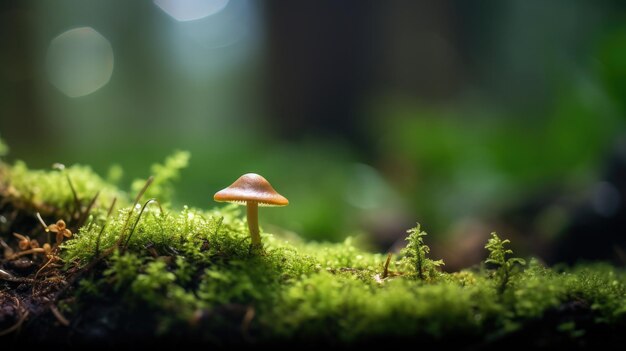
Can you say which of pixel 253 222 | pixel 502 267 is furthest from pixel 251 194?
pixel 502 267

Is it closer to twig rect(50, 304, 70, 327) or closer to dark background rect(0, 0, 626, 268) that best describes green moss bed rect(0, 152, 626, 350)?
twig rect(50, 304, 70, 327)

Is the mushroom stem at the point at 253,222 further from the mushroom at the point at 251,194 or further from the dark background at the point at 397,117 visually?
the dark background at the point at 397,117

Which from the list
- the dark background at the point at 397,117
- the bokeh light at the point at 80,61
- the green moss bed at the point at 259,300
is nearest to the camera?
the green moss bed at the point at 259,300

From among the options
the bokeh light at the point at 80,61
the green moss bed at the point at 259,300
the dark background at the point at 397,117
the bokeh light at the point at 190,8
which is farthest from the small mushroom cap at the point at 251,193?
the bokeh light at the point at 190,8

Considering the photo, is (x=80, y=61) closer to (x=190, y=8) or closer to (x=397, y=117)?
(x=190, y=8)

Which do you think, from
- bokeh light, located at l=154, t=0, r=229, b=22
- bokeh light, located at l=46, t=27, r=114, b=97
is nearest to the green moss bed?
bokeh light, located at l=46, t=27, r=114, b=97

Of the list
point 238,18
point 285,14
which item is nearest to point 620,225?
point 285,14
